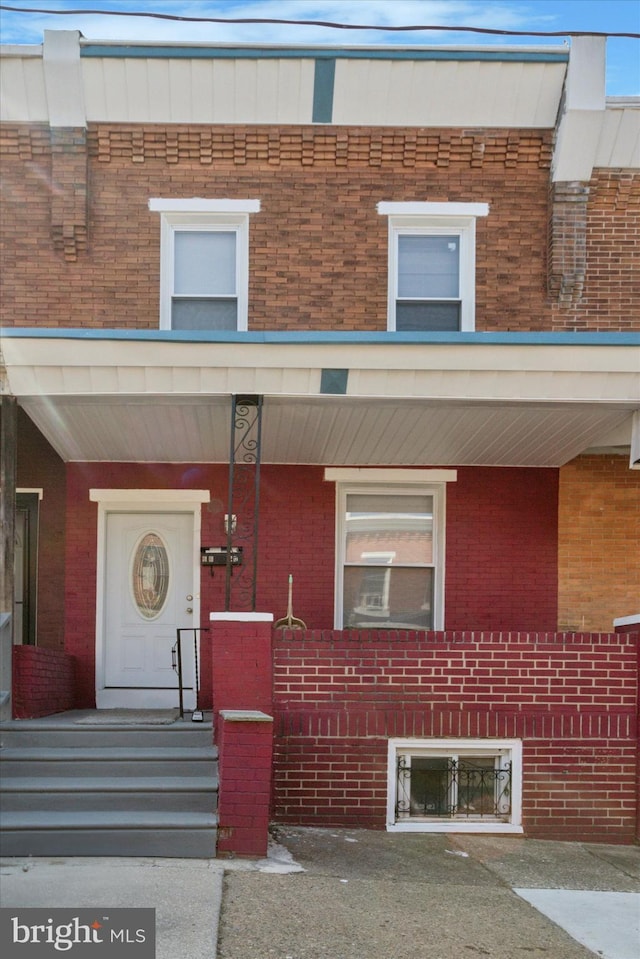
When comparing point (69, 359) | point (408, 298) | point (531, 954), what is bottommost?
point (531, 954)

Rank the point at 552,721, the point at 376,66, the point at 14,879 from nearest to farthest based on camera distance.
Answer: the point at 14,879 < the point at 552,721 < the point at 376,66

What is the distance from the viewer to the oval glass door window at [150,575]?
10797 millimetres

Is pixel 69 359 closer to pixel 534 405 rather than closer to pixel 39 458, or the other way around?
pixel 39 458

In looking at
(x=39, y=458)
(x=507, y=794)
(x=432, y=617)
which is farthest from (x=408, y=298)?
(x=507, y=794)

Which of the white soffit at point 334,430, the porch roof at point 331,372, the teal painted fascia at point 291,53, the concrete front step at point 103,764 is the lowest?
the concrete front step at point 103,764

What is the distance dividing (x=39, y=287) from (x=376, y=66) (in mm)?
4027

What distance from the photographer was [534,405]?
899 cm

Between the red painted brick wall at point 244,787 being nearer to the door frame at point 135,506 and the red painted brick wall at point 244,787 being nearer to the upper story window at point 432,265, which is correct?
the door frame at point 135,506

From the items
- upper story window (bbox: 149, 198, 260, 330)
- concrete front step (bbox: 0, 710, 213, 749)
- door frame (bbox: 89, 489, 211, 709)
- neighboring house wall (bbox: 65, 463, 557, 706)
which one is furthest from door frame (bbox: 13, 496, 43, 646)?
concrete front step (bbox: 0, 710, 213, 749)

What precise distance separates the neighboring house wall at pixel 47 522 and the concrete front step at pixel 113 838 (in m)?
3.61

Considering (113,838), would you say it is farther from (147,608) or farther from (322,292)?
(322,292)

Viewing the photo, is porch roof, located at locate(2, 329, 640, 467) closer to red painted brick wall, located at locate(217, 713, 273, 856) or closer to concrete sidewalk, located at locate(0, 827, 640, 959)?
red painted brick wall, located at locate(217, 713, 273, 856)

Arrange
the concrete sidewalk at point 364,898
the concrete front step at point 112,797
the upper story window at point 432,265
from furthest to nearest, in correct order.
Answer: the upper story window at point 432,265 → the concrete front step at point 112,797 → the concrete sidewalk at point 364,898

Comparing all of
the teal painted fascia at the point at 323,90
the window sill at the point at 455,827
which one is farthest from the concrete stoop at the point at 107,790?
the teal painted fascia at the point at 323,90
